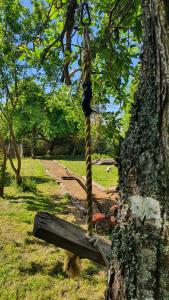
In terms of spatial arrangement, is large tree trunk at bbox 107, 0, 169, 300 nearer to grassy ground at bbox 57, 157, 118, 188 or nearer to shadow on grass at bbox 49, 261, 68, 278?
shadow on grass at bbox 49, 261, 68, 278

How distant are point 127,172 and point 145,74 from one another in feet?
1.63

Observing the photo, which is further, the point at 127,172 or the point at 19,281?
the point at 19,281

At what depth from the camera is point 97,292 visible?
5164 millimetres

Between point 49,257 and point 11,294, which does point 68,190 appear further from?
point 11,294

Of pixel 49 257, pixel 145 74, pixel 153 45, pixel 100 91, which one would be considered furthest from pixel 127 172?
pixel 49 257

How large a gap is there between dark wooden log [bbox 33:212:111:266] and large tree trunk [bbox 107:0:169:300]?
16 centimetres

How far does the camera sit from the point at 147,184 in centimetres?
144

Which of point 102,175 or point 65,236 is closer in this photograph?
point 65,236

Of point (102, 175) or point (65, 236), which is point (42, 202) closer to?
point (65, 236)

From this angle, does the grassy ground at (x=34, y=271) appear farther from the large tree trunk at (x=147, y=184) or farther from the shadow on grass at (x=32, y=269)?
the large tree trunk at (x=147, y=184)

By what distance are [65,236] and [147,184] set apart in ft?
1.62

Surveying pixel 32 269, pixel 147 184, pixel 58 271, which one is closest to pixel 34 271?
pixel 32 269

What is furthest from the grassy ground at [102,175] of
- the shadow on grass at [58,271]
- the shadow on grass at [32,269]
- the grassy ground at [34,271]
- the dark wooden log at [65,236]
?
the dark wooden log at [65,236]

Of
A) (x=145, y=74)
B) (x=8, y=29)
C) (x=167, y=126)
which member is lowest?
(x=167, y=126)
